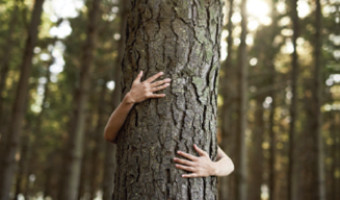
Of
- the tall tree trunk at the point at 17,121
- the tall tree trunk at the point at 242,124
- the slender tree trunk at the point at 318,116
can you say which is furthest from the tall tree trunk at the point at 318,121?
the tall tree trunk at the point at 17,121

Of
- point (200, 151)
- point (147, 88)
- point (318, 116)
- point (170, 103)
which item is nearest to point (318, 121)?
point (318, 116)

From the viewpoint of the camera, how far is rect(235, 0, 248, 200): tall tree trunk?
8055 millimetres

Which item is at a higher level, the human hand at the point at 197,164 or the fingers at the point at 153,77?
the fingers at the point at 153,77

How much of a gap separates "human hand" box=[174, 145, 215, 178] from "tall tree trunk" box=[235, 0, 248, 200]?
594 centimetres

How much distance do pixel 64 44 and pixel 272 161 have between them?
414 inches

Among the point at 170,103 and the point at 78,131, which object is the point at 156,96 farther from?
the point at 78,131

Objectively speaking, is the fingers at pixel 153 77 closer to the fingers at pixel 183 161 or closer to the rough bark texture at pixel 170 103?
the rough bark texture at pixel 170 103

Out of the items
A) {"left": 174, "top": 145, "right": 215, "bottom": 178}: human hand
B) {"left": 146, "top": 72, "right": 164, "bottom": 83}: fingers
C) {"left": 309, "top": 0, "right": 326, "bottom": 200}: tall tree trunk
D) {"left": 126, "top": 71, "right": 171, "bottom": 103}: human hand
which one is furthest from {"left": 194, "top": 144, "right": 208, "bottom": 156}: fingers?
{"left": 309, "top": 0, "right": 326, "bottom": 200}: tall tree trunk

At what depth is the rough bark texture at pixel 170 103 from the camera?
228cm

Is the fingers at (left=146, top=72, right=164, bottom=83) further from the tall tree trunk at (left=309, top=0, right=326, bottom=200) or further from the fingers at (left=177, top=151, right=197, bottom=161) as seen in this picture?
the tall tree trunk at (left=309, top=0, right=326, bottom=200)

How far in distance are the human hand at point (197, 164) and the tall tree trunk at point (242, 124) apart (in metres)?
5.94

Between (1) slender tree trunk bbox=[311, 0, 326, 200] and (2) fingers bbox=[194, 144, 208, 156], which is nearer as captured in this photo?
(2) fingers bbox=[194, 144, 208, 156]

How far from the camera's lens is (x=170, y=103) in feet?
7.73

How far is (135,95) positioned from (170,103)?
0.26 meters
